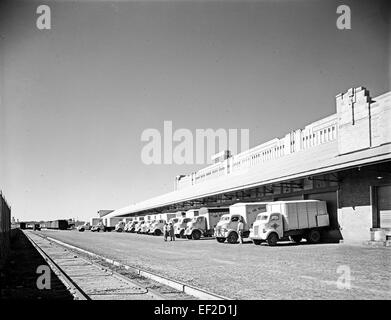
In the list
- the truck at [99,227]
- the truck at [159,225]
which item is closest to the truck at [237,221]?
the truck at [159,225]

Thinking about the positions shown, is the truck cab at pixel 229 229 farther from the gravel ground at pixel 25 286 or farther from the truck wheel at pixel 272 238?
the gravel ground at pixel 25 286

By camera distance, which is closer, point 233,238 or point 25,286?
point 25,286

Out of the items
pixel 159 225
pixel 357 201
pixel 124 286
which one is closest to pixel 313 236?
pixel 357 201

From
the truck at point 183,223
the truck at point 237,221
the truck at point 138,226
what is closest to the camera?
the truck at point 237,221

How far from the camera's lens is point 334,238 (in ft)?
93.9

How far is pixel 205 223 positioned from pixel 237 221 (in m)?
8.03

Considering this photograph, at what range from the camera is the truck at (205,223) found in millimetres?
40375

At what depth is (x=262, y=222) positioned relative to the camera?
28266 mm

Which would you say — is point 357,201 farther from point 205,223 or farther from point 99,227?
point 99,227

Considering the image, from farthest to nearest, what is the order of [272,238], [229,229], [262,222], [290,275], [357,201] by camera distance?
[229,229]
[262,222]
[272,238]
[357,201]
[290,275]

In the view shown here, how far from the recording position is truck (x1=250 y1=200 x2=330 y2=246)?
27719 millimetres

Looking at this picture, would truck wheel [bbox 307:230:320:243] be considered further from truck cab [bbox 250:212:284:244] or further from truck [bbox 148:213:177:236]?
truck [bbox 148:213:177:236]
